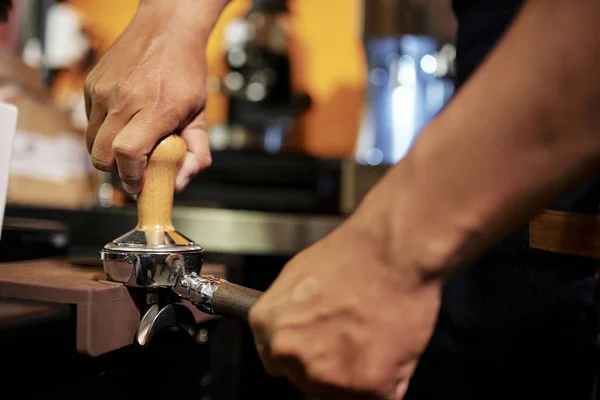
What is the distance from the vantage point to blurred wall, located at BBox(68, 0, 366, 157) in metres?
1.97

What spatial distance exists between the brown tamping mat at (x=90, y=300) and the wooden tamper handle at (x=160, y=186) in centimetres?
6

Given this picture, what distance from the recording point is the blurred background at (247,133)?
1007 millimetres

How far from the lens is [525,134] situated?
0.33m

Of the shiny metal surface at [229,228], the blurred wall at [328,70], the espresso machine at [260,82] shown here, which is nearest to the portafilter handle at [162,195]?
the shiny metal surface at [229,228]

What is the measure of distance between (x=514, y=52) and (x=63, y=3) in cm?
210

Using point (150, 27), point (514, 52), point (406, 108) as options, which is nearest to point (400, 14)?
point (406, 108)

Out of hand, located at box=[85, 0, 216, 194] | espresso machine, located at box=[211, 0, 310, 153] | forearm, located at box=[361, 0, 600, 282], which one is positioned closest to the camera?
forearm, located at box=[361, 0, 600, 282]

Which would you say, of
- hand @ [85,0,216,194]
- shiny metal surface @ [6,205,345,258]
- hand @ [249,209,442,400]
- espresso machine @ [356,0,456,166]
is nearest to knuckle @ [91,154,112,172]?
hand @ [85,0,216,194]

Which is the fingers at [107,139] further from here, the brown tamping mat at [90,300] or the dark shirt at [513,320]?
the dark shirt at [513,320]

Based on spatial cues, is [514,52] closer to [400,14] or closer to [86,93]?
[86,93]

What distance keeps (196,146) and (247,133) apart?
121 cm

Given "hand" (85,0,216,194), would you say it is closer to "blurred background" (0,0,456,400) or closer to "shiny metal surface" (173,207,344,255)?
"blurred background" (0,0,456,400)

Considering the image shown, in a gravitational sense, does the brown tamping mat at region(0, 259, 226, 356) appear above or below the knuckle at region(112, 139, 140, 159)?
below

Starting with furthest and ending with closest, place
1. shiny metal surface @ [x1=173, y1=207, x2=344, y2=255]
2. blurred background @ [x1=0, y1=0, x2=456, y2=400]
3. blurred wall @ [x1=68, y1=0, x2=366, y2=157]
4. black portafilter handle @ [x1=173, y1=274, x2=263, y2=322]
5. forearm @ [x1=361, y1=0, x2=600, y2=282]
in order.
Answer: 1. blurred wall @ [x1=68, y1=0, x2=366, y2=157]
2. shiny metal surface @ [x1=173, y1=207, x2=344, y2=255]
3. blurred background @ [x1=0, y1=0, x2=456, y2=400]
4. black portafilter handle @ [x1=173, y1=274, x2=263, y2=322]
5. forearm @ [x1=361, y1=0, x2=600, y2=282]
